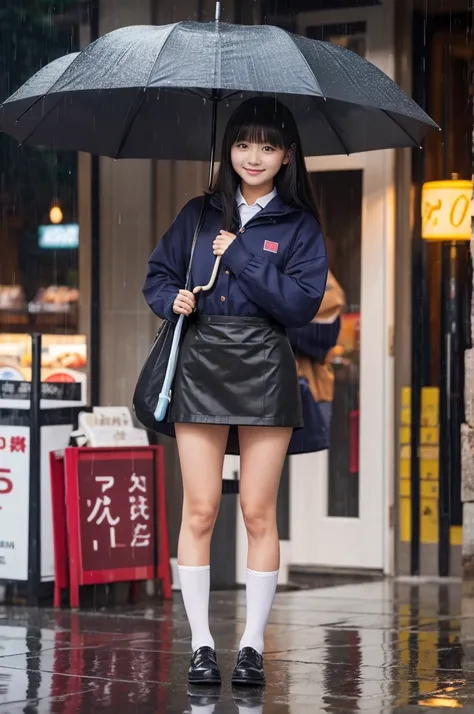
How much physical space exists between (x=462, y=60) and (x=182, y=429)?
4.72 m

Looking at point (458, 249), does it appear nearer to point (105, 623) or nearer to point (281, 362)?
point (105, 623)

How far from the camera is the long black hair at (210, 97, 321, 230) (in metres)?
4.95

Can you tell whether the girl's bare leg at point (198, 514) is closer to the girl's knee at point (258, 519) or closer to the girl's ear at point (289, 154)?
the girl's knee at point (258, 519)

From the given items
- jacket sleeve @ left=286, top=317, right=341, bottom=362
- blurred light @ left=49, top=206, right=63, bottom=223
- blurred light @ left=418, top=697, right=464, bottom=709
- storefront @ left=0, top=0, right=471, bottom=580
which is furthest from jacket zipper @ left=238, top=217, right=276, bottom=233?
blurred light @ left=49, top=206, right=63, bottom=223

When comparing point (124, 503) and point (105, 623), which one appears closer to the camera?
point (105, 623)

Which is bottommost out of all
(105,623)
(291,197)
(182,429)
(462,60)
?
(105,623)

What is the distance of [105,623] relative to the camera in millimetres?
6844

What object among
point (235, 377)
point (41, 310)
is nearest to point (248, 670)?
point (235, 377)

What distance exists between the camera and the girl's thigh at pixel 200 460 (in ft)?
16.1

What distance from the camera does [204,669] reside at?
4.88 metres

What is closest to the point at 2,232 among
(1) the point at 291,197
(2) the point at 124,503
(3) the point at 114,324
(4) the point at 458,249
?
(3) the point at 114,324

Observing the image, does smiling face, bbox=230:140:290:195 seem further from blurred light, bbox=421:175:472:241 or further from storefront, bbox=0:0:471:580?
blurred light, bbox=421:175:472:241

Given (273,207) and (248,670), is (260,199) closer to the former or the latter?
(273,207)

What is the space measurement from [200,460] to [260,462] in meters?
0.21
